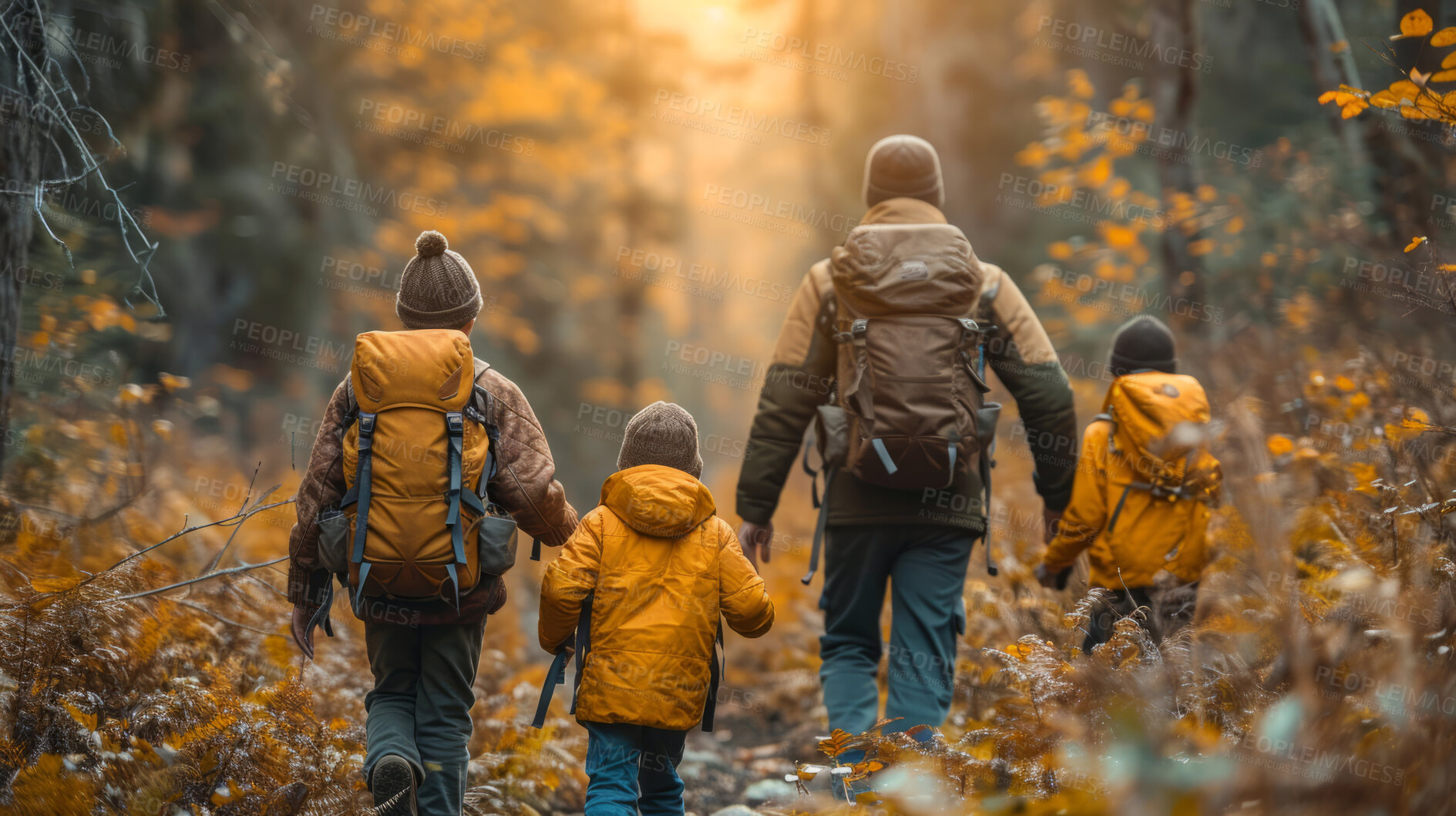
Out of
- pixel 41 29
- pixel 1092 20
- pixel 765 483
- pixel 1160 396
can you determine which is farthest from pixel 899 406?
pixel 1092 20

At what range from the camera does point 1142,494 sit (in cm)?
414

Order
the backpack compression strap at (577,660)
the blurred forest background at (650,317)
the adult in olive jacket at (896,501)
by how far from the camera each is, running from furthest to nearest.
Answer: the adult in olive jacket at (896,501) → the backpack compression strap at (577,660) → the blurred forest background at (650,317)

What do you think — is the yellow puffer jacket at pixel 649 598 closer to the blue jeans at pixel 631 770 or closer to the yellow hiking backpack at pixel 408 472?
the blue jeans at pixel 631 770

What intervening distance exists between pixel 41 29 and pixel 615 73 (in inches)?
454

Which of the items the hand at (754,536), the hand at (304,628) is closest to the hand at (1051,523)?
the hand at (754,536)

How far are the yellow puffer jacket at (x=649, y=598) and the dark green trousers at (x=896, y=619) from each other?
0.70m

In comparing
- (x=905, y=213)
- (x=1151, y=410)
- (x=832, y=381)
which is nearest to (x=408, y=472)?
(x=832, y=381)

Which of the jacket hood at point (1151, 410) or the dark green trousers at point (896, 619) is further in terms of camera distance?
the jacket hood at point (1151, 410)

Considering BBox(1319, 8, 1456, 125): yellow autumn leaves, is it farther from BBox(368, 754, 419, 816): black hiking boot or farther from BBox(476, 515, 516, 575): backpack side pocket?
BBox(368, 754, 419, 816): black hiking boot

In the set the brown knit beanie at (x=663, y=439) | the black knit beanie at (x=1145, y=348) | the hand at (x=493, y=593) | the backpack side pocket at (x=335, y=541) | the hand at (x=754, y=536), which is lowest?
the hand at (x=493, y=593)

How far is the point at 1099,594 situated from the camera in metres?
3.43

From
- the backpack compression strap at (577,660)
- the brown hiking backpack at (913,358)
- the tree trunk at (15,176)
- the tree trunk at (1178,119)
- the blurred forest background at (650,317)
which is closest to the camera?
the blurred forest background at (650,317)

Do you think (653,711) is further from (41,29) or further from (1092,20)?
(1092,20)

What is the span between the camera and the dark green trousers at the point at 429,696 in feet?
10.9
